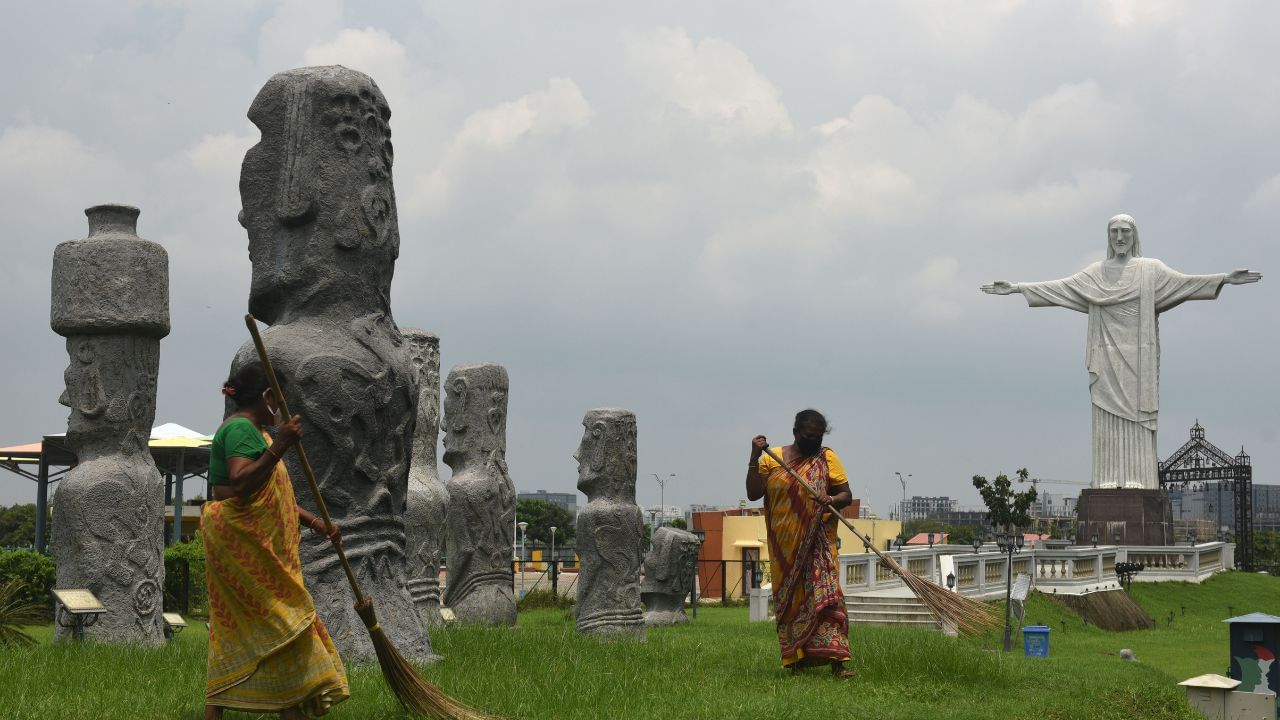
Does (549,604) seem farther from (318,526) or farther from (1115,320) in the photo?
(1115,320)

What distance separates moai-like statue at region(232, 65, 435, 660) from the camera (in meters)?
8.12

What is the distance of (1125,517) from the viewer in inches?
1283

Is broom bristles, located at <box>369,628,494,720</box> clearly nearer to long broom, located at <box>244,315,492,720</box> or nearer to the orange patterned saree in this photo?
long broom, located at <box>244,315,492,720</box>

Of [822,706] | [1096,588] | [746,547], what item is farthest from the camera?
[746,547]

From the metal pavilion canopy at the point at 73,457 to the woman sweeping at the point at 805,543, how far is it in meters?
15.3

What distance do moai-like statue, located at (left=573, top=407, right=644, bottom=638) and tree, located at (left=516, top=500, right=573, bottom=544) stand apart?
52.5 meters

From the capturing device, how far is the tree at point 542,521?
66312 mm

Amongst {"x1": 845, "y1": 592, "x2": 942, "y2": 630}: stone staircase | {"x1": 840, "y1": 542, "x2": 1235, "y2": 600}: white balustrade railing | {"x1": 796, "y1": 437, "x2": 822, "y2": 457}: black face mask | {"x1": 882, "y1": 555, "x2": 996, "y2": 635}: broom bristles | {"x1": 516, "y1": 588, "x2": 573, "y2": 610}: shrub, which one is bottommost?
{"x1": 516, "y1": 588, "x2": 573, "y2": 610}: shrub

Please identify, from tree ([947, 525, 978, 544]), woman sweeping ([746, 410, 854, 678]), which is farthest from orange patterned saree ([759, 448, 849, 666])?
tree ([947, 525, 978, 544])

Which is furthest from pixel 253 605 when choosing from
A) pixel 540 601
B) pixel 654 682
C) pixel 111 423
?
pixel 540 601

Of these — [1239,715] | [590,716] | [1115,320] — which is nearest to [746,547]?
[1115,320]

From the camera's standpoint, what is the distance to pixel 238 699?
5.79 m

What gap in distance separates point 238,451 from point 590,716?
236 cm

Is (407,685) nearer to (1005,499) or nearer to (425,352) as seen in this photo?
(425,352)
